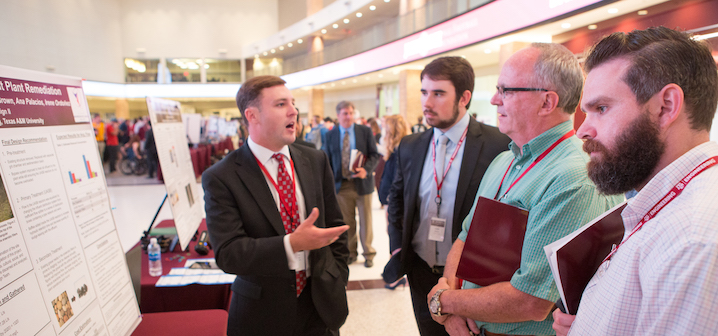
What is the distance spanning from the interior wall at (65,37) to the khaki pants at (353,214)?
16371mm

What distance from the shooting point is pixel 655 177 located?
0.73 meters

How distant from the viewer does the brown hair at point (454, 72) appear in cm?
196

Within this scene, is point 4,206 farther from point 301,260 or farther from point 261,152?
point 301,260

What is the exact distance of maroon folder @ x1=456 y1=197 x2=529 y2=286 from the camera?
1154mm

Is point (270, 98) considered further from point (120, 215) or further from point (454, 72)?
point (120, 215)

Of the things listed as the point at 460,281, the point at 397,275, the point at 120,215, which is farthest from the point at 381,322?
the point at 120,215

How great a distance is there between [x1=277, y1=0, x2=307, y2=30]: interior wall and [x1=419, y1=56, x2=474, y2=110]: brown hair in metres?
25.7

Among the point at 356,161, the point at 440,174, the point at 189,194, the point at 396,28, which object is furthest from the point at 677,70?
the point at 396,28

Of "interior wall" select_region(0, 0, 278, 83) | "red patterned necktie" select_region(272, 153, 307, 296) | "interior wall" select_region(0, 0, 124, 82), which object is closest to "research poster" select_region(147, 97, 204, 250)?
"red patterned necktie" select_region(272, 153, 307, 296)

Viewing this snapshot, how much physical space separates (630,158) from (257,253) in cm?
123

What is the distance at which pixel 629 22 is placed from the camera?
5.67 metres

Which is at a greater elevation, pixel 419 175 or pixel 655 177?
pixel 655 177

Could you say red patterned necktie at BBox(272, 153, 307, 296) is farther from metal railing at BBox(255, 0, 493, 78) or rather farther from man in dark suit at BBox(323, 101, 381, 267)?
metal railing at BBox(255, 0, 493, 78)

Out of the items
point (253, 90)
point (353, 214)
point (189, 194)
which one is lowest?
point (353, 214)
